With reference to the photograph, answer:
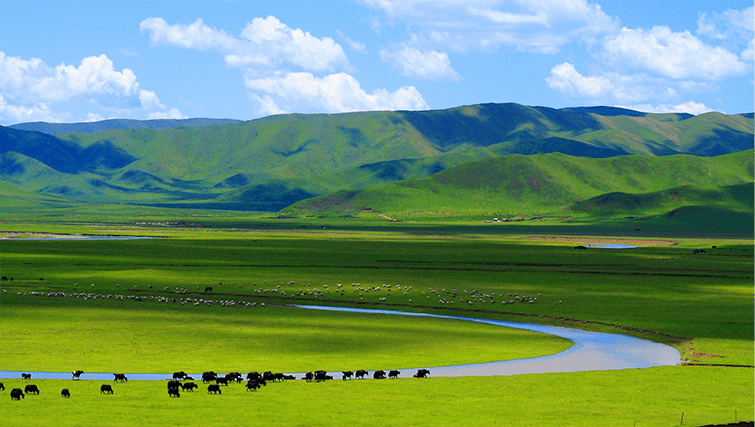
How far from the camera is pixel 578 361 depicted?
47.5m

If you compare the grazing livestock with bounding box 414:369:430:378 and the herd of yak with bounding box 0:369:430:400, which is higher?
the herd of yak with bounding box 0:369:430:400

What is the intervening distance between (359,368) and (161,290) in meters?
39.3

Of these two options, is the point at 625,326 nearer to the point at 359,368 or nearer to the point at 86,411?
the point at 359,368

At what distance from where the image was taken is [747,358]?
47.7 metres

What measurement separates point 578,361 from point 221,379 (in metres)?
20.4

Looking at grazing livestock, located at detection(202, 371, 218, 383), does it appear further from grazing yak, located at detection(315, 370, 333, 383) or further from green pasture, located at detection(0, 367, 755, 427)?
grazing yak, located at detection(315, 370, 333, 383)

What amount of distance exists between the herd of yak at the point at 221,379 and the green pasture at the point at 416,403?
39 cm

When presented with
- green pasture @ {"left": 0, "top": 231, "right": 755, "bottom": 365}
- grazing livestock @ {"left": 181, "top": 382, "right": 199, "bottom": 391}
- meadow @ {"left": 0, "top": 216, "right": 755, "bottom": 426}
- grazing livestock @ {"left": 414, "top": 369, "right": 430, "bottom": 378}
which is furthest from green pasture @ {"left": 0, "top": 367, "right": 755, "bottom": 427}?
green pasture @ {"left": 0, "top": 231, "right": 755, "bottom": 365}

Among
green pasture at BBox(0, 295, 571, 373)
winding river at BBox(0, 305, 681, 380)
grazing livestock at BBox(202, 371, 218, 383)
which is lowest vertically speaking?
winding river at BBox(0, 305, 681, 380)

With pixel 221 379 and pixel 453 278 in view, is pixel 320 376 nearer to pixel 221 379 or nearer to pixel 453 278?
pixel 221 379

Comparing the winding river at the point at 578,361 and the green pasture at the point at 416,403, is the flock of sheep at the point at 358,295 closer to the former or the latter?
the winding river at the point at 578,361

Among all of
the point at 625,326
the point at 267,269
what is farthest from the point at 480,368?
the point at 267,269

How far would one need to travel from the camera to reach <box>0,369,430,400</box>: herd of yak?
35156 millimetres

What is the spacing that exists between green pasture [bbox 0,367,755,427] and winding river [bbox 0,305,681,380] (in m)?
3.10
